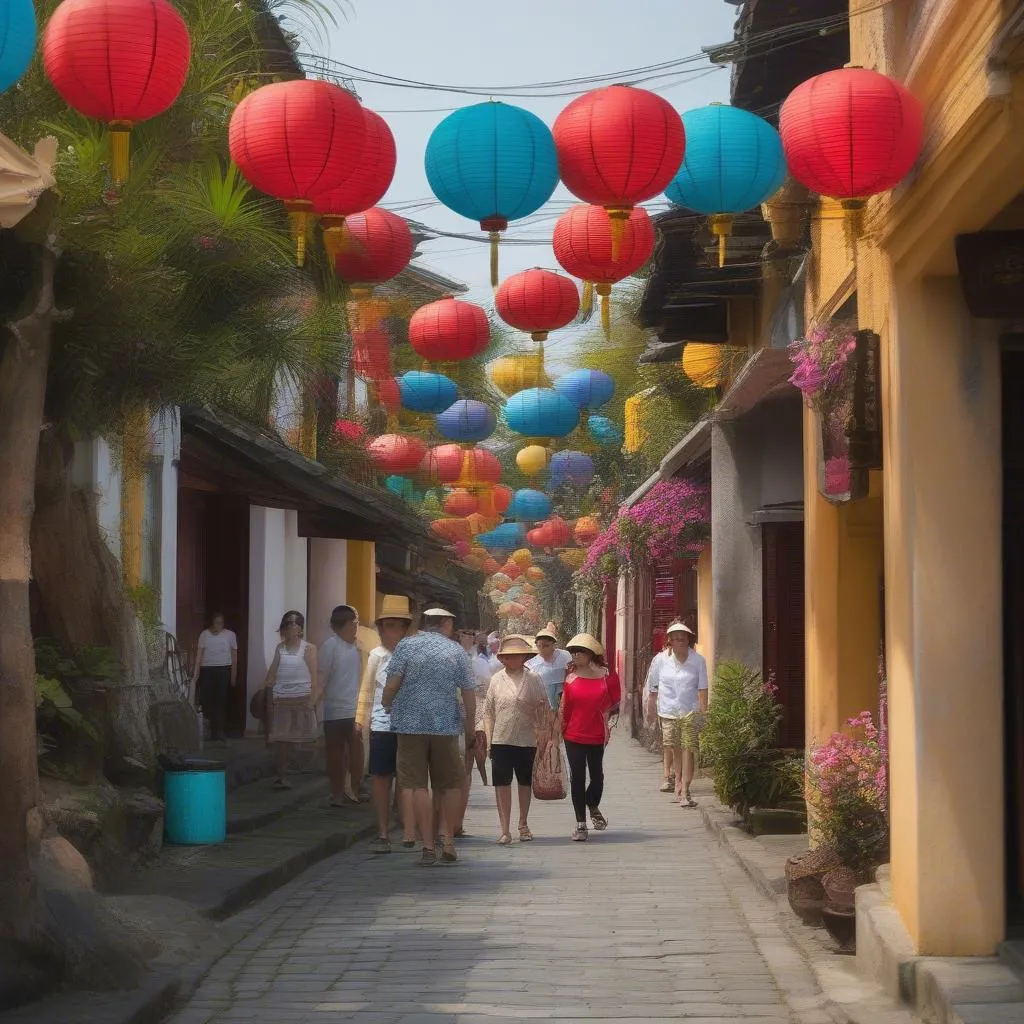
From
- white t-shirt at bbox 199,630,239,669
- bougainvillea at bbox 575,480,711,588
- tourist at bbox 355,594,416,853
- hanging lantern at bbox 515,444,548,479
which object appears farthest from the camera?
hanging lantern at bbox 515,444,548,479

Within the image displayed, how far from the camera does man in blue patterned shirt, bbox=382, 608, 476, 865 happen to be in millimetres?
13008

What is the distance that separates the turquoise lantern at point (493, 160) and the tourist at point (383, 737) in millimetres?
5396

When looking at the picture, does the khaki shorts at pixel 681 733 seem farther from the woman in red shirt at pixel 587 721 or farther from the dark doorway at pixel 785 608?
the woman in red shirt at pixel 587 721

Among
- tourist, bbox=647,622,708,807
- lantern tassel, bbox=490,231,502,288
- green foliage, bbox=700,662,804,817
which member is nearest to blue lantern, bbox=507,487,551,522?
tourist, bbox=647,622,708,807

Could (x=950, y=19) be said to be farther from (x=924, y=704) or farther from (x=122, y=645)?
(x=122, y=645)

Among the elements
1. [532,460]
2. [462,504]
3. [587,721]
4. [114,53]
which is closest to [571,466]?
[532,460]

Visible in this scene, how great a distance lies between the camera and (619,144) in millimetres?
8602

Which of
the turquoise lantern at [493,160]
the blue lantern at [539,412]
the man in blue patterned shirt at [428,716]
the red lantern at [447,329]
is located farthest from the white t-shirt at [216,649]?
the turquoise lantern at [493,160]

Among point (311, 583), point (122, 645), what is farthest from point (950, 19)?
point (311, 583)

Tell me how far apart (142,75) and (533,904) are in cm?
590

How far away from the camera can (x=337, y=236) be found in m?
9.47

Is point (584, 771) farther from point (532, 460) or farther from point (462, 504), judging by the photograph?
point (462, 504)

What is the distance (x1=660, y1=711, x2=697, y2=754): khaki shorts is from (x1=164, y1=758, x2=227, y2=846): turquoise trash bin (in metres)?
6.10

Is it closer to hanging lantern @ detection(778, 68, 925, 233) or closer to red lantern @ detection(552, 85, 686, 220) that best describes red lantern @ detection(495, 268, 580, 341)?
red lantern @ detection(552, 85, 686, 220)
